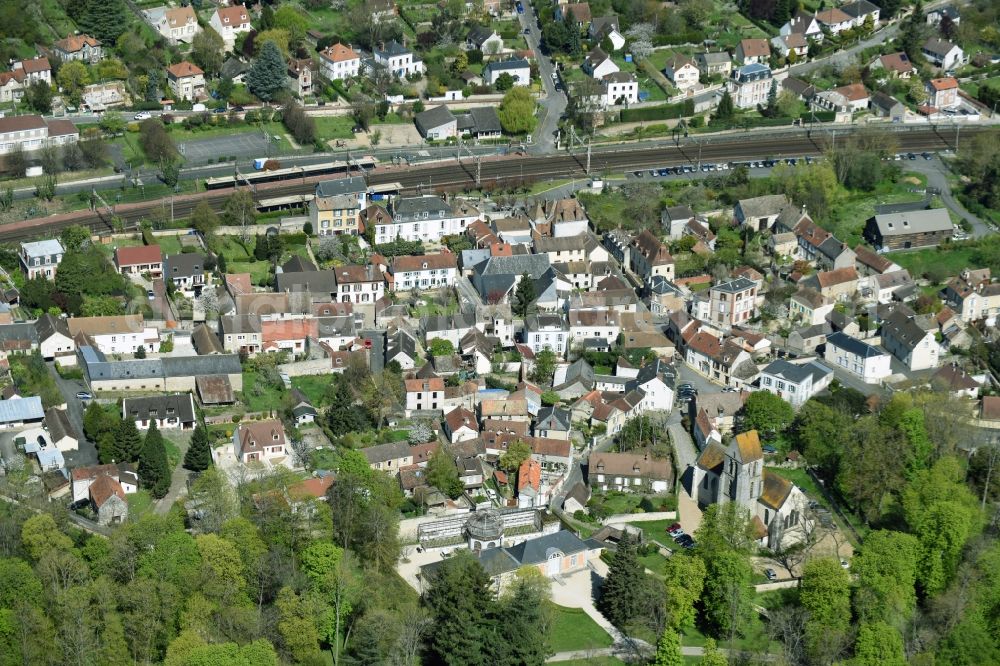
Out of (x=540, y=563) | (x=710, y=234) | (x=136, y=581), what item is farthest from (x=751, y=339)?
(x=136, y=581)

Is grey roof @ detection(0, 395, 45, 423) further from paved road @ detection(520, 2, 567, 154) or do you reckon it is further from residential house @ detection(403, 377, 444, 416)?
paved road @ detection(520, 2, 567, 154)

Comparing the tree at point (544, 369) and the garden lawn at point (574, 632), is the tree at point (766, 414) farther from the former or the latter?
the garden lawn at point (574, 632)

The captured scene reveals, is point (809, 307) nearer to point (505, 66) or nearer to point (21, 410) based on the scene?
point (505, 66)

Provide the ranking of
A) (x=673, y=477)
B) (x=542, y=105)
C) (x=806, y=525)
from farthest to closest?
(x=542, y=105) < (x=673, y=477) < (x=806, y=525)

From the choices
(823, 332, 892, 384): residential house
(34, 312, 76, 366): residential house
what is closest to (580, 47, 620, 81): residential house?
→ (823, 332, 892, 384): residential house

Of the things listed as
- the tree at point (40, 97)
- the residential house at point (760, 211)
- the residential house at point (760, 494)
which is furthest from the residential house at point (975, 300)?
the tree at point (40, 97)

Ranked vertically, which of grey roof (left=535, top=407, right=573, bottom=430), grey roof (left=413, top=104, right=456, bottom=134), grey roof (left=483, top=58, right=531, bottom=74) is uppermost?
grey roof (left=483, top=58, right=531, bottom=74)

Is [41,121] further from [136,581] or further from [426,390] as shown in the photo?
[136,581]
